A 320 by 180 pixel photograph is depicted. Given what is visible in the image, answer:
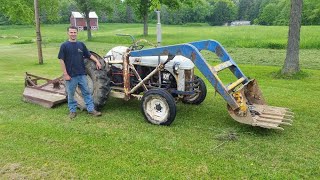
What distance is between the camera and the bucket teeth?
521 centimetres

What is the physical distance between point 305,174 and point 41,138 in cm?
379

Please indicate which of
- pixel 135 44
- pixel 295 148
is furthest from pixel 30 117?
pixel 295 148

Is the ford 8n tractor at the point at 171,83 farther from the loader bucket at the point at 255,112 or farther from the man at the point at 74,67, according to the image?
the man at the point at 74,67

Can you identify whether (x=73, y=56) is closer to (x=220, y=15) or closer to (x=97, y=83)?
(x=97, y=83)

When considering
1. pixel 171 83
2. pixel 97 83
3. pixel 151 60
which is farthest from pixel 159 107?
pixel 97 83

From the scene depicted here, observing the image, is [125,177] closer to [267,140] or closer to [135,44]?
[267,140]

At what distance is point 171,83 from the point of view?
6395mm

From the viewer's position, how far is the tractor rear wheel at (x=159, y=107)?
5.68 m

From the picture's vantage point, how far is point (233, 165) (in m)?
4.39

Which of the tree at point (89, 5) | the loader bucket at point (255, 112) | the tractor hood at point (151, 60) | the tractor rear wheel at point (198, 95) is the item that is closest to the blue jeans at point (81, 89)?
the tractor hood at point (151, 60)

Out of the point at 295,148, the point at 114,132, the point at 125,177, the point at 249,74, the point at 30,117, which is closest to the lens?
the point at 125,177

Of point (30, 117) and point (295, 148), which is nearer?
point (295, 148)

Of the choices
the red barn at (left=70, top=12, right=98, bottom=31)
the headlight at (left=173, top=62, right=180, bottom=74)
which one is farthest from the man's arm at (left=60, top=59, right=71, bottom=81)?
the red barn at (left=70, top=12, right=98, bottom=31)

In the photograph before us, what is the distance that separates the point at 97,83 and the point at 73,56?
2.24 feet
